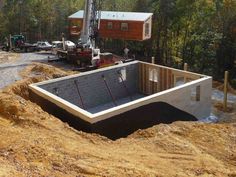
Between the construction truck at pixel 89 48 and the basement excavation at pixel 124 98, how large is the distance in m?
4.25

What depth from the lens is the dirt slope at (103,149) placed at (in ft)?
26.2

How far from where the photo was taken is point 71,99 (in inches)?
624

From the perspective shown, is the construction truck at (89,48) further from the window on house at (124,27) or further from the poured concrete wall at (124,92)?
the window on house at (124,27)

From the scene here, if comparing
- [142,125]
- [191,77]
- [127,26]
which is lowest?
[142,125]

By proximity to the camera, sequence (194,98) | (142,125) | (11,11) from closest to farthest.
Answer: (142,125)
(194,98)
(11,11)

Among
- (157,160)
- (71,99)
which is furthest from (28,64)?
(157,160)

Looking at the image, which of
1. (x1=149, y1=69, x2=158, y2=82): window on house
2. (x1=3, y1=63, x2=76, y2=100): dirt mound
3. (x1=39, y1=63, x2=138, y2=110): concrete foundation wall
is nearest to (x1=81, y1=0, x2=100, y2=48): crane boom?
(x1=3, y1=63, x2=76, y2=100): dirt mound

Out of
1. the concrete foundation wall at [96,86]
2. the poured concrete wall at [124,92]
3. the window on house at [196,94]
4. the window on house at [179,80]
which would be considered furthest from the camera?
the window on house at [179,80]

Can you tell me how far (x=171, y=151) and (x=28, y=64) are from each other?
1433 centimetres

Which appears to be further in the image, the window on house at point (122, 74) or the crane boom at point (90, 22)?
the crane boom at point (90, 22)

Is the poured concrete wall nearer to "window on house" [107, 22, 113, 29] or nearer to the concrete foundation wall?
the concrete foundation wall

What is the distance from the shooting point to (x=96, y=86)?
17.0m

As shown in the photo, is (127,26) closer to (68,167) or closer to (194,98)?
(194,98)

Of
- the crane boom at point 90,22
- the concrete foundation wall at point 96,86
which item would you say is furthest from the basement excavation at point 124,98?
the crane boom at point 90,22
